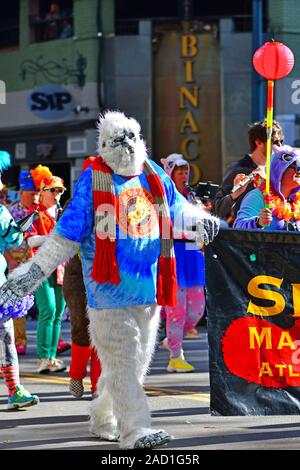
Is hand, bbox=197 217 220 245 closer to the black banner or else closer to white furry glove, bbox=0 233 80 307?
the black banner

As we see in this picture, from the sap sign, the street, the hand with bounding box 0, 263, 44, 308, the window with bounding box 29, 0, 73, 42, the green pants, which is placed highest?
the window with bounding box 29, 0, 73, 42

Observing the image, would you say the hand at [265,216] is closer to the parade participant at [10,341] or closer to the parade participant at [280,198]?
the parade participant at [280,198]

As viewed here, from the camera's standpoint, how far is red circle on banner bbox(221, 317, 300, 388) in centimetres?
680

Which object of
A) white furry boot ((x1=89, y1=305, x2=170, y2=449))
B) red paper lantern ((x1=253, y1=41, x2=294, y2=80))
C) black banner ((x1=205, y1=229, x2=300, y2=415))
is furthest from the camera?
red paper lantern ((x1=253, y1=41, x2=294, y2=80))

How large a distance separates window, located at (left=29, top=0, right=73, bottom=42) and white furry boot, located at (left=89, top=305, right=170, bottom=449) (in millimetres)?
21289

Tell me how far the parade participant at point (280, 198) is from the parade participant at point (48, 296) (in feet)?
10.2

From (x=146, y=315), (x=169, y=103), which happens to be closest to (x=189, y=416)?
(x=146, y=315)

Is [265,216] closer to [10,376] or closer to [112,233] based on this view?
[112,233]

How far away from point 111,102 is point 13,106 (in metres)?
2.80

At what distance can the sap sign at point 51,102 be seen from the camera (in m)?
27.0

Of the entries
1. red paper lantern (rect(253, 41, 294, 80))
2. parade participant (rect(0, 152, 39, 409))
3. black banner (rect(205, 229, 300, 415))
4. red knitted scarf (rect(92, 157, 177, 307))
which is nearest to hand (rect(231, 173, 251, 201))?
red paper lantern (rect(253, 41, 294, 80))

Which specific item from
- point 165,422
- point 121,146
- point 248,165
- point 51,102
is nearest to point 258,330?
point 165,422

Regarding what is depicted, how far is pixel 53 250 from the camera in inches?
256

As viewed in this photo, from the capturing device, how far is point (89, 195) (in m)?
6.55
